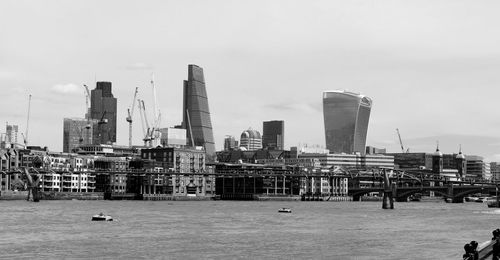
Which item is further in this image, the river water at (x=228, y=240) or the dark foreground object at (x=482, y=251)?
the river water at (x=228, y=240)

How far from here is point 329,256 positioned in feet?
236

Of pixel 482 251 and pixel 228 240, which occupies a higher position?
pixel 482 251

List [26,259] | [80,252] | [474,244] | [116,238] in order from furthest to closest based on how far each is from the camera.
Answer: [116,238], [80,252], [26,259], [474,244]

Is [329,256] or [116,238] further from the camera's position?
[116,238]

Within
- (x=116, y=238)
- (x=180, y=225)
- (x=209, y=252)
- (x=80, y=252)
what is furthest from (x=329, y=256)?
(x=180, y=225)

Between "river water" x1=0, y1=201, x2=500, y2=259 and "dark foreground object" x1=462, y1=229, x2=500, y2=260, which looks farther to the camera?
"river water" x1=0, y1=201, x2=500, y2=259

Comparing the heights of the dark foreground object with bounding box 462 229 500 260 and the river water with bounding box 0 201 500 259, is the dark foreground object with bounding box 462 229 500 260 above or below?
above

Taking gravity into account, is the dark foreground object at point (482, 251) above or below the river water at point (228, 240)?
above

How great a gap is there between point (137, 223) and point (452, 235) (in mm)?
39599

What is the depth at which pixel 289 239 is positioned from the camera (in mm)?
90750

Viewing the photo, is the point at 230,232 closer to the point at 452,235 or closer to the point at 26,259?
the point at 452,235

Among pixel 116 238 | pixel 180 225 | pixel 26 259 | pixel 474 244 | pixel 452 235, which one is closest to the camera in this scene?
pixel 474 244

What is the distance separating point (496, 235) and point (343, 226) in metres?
65.9

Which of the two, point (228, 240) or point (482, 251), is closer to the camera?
point (482, 251)
